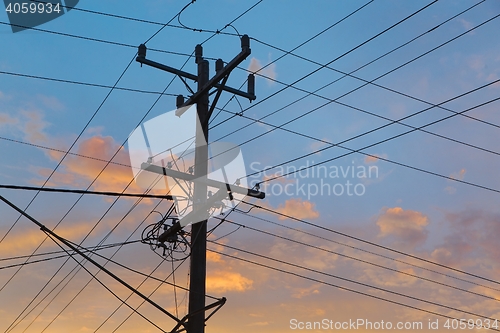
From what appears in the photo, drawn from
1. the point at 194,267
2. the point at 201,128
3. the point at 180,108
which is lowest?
the point at 194,267

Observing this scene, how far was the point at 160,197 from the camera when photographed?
15.6 metres

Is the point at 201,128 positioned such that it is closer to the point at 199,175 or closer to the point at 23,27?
the point at 199,175

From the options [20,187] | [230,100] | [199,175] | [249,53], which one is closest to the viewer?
[20,187]

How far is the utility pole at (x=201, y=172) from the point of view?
1388cm

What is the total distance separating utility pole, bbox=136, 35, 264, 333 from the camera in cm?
1388

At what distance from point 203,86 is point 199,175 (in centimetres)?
235

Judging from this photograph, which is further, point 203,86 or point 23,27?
point 203,86

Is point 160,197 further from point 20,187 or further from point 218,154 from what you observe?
point 20,187

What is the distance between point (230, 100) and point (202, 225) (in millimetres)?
3573

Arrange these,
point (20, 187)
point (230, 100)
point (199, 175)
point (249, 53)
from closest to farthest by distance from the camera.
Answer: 1. point (20, 187)
2. point (249, 53)
3. point (199, 175)
4. point (230, 100)

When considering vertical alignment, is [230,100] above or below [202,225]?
above

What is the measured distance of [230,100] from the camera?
16156 mm

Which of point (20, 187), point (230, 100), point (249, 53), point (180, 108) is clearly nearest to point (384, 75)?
point (249, 53)

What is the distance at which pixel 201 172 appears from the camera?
15.1 m
